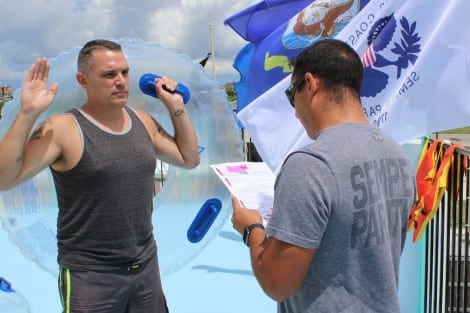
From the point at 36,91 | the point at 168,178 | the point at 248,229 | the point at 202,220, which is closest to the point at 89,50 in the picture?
the point at 36,91

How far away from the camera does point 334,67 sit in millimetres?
1258

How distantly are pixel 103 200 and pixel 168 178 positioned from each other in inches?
57.5

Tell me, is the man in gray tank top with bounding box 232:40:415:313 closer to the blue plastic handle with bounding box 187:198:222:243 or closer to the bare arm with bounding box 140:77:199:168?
the bare arm with bounding box 140:77:199:168

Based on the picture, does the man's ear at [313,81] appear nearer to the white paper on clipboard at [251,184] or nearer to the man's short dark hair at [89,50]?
the white paper on clipboard at [251,184]

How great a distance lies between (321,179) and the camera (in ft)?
3.77

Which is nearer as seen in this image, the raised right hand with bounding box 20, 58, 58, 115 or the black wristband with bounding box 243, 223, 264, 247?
the black wristband with bounding box 243, 223, 264, 247

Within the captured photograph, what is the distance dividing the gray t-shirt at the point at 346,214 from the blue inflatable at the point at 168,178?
1.63m

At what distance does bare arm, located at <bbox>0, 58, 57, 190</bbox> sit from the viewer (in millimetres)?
1787

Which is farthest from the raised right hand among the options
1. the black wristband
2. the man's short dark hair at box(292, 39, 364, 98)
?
the man's short dark hair at box(292, 39, 364, 98)

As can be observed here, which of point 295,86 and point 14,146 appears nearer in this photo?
point 295,86

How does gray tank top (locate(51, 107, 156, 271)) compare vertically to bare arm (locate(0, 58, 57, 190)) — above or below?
below

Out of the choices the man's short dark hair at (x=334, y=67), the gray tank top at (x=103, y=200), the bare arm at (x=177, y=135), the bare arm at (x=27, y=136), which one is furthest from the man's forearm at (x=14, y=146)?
Result: the man's short dark hair at (x=334, y=67)

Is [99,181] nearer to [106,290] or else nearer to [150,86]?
[106,290]

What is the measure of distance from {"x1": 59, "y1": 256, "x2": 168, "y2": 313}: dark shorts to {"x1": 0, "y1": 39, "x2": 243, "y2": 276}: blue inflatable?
74cm
